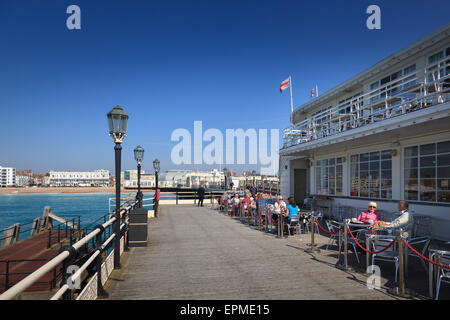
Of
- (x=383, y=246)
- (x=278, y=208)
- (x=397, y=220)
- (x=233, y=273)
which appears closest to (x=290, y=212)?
(x=278, y=208)

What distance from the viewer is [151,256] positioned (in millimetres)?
7031

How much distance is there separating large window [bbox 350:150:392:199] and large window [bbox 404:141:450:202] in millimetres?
986

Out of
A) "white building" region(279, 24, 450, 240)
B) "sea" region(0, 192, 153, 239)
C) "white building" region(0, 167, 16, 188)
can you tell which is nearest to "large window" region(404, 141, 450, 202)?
"white building" region(279, 24, 450, 240)

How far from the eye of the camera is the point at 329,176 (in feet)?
51.2

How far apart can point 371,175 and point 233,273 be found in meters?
9.15

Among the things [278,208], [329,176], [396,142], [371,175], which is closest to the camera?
[278,208]

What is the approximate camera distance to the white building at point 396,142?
28.3ft

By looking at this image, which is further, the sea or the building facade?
the building facade

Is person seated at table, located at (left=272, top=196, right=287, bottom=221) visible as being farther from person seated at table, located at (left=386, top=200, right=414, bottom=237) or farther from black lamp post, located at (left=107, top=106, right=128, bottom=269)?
black lamp post, located at (left=107, top=106, right=128, bottom=269)

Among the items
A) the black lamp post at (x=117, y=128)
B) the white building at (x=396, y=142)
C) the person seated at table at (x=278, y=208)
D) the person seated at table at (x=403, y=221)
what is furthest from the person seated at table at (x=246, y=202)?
the black lamp post at (x=117, y=128)

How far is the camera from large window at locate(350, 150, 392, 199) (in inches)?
447

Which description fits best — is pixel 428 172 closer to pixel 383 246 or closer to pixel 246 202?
pixel 383 246
